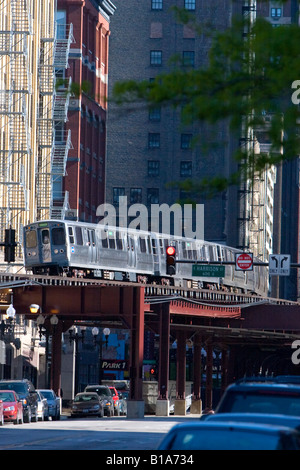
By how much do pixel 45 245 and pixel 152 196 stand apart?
2863 inches

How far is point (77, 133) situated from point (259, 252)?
49.1 m

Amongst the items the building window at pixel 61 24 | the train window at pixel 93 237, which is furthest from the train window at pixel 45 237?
the building window at pixel 61 24

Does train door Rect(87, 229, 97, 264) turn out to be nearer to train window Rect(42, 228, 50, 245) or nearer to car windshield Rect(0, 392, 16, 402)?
train window Rect(42, 228, 50, 245)

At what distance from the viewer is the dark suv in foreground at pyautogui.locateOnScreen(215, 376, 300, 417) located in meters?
15.2

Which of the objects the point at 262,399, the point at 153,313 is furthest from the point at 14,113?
the point at 262,399

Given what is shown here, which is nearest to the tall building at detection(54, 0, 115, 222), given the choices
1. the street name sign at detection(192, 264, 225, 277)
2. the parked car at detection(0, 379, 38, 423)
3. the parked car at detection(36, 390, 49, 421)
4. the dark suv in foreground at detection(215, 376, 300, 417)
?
the parked car at detection(36, 390, 49, 421)

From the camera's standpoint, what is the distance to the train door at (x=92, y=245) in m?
59.8

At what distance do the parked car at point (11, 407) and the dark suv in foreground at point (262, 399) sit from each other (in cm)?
2943

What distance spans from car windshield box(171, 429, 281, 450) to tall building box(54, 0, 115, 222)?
8292 centimetres

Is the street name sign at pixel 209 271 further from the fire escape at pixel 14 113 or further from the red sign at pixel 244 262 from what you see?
the fire escape at pixel 14 113

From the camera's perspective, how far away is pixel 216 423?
11547mm

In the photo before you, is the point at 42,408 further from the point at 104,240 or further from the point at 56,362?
the point at 56,362
